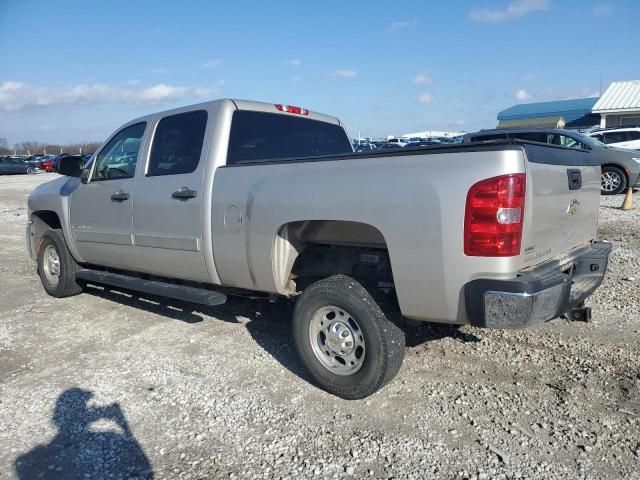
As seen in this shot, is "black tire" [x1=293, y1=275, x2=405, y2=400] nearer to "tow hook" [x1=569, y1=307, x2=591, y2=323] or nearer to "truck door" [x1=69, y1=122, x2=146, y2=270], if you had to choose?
"tow hook" [x1=569, y1=307, x2=591, y2=323]

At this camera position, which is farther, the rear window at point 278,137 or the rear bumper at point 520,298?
the rear window at point 278,137

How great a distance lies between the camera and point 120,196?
4980 mm

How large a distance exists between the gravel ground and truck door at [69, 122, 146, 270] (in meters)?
0.76

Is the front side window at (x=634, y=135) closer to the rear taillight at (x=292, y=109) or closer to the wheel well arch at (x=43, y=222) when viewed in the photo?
the rear taillight at (x=292, y=109)

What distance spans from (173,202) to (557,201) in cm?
295

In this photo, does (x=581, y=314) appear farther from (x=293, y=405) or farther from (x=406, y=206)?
(x=293, y=405)

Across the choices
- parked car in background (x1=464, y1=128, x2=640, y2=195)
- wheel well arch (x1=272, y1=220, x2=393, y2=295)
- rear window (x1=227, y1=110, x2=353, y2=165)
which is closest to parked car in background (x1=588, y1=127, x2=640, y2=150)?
parked car in background (x1=464, y1=128, x2=640, y2=195)

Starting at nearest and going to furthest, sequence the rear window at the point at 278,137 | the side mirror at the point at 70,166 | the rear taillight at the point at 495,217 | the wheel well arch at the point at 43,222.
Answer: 1. the rear taillight at the point at 495,217
2. the rear window at the point at 278,137
3. the side mirror at the point at 70,166
4. the wheel well arch at the point at 43,222

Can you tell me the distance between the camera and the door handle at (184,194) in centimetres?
425

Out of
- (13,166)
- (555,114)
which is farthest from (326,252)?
(555,114)

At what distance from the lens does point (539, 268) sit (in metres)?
3.23

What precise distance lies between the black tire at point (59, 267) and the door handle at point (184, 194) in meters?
2.36

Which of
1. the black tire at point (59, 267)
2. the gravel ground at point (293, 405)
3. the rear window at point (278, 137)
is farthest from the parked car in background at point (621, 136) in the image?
the black tire at point (59, 267)

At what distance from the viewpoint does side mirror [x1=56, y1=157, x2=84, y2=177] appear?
5.36m
